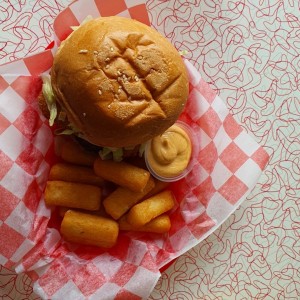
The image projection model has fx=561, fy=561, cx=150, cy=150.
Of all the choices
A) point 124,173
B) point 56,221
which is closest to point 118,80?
point 124,173

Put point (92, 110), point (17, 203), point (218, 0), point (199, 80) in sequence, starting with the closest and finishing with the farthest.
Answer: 1. point (92, 110)
2. point (17, 203)
3. point (199, 80)
4. point (218, 0)

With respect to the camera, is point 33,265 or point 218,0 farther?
point 218,0

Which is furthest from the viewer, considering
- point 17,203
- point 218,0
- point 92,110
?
point 218,0

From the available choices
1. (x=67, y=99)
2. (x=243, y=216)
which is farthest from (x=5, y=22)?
(x=243, y=216)

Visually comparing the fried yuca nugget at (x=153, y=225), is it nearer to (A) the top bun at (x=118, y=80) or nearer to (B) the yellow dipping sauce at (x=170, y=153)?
(B) the yellow dipping sauce at (x=170, y=153)

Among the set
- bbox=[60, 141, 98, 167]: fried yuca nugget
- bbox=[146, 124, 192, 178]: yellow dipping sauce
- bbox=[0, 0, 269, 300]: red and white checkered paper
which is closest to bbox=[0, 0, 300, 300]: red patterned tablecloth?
bbox=[0, 0, 269, 300]: red and white checkered paper

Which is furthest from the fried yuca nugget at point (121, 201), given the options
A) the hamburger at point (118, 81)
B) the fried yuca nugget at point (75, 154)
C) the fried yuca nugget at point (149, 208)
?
the hamburger at point (118, 81)

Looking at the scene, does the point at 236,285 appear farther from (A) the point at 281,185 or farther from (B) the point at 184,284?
(A) the point at 281,185
